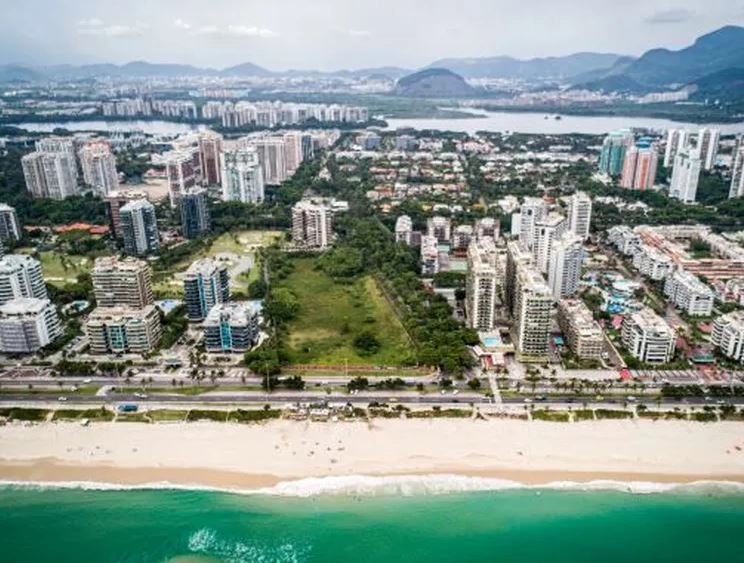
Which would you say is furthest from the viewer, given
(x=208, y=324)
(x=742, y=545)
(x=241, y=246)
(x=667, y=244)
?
(x=241, y=246)

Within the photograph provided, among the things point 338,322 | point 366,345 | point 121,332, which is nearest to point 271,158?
point 338,322

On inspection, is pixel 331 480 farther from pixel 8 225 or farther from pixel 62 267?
pixel 8 225

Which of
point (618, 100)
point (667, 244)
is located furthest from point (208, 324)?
point (618, 100)

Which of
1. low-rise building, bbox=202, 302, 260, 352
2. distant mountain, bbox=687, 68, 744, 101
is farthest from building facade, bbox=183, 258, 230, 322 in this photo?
distant mountain, bbox=687, 68, 744, 101

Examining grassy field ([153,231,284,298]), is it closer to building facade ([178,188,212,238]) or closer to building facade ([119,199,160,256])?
building facade ([178,188,212,238])

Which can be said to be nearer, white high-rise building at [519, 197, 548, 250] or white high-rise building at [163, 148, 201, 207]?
white high-rise building at [519, 197, 548, 250]

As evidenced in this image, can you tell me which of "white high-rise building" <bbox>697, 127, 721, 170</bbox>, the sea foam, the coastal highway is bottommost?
the sea foam

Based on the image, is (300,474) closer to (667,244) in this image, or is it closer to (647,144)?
(667,244)
